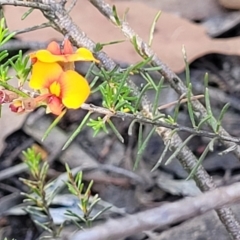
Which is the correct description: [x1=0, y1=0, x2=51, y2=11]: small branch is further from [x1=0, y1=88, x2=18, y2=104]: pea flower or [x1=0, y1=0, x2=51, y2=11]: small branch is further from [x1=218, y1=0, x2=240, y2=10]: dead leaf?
[x1=218, y1=0, x2=240, y2=10]: dead leaf

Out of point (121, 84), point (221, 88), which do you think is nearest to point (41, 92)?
point (121, 84)

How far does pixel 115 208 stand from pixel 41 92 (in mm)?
663

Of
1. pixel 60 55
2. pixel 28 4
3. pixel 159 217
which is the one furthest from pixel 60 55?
pixel 159 217

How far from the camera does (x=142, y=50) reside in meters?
0.82

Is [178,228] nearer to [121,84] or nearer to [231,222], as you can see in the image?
[231,222]

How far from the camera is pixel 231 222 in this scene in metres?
0.91

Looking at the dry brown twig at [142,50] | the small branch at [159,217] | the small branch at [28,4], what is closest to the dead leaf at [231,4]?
the dry brown twig at [142,50]

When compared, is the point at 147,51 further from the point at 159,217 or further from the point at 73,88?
the point at 159,217

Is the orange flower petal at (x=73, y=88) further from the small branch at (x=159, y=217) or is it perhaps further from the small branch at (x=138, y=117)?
the small branch at (x=159, y=217)

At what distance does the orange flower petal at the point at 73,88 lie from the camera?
0.62m

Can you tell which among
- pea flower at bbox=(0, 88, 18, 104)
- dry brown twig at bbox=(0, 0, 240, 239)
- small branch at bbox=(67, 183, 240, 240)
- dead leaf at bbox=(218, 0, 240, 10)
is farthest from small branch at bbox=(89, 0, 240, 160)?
dead leaf at bbox=(218, 0, 240, 10)

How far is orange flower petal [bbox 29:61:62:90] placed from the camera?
2.06 ft

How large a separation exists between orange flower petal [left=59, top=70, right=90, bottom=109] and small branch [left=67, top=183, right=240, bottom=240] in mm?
305

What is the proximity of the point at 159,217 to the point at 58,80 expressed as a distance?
13.4 inches
